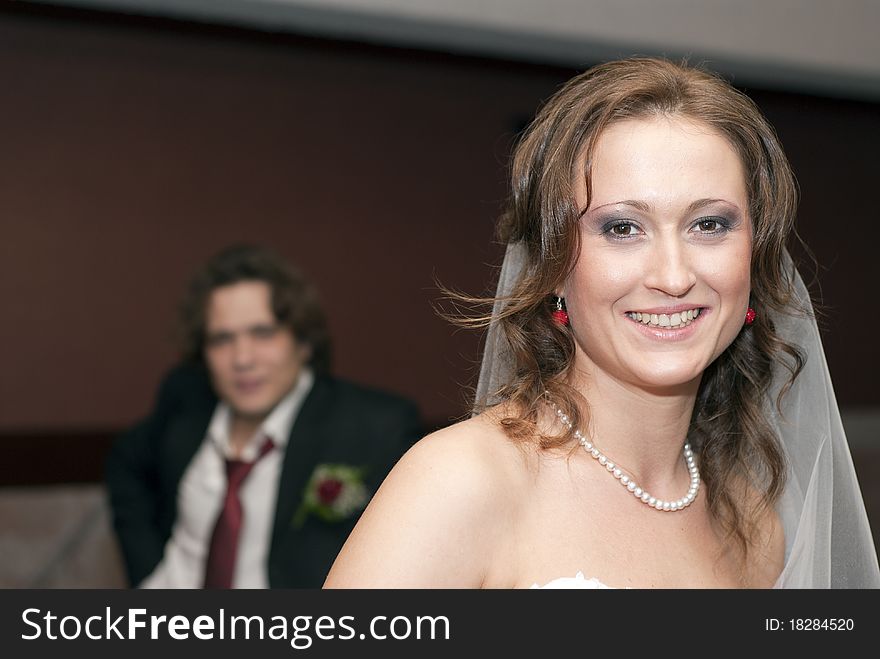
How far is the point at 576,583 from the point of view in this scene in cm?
142

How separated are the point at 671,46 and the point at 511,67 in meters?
0.82

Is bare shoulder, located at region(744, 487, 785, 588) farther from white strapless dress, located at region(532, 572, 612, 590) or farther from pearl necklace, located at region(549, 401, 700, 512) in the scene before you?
white strapless dress, located at region(532, 572, 612, 590)

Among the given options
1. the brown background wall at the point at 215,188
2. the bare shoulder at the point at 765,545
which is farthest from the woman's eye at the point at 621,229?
the brown background wall at the point at 215,188

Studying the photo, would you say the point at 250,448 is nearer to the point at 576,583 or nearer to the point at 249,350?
the point at 249,350

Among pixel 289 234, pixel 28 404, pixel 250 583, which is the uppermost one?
pixel 289 234

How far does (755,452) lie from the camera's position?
5.94ft

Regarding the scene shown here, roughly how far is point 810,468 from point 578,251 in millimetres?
652

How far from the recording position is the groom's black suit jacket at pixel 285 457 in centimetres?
309

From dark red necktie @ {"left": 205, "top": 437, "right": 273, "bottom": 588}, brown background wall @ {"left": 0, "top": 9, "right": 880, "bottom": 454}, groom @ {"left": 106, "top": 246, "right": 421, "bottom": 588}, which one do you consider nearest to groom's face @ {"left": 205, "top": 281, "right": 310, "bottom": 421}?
groom @ {"left": 106, "top": 246, "right": 421, "bottom": 588}

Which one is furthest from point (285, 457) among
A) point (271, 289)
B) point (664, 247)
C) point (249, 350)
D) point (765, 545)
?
point (664, 247)

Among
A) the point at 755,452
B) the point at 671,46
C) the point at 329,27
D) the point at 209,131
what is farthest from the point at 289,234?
the point at 755,452

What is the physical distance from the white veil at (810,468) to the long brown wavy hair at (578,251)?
3 centimetres
